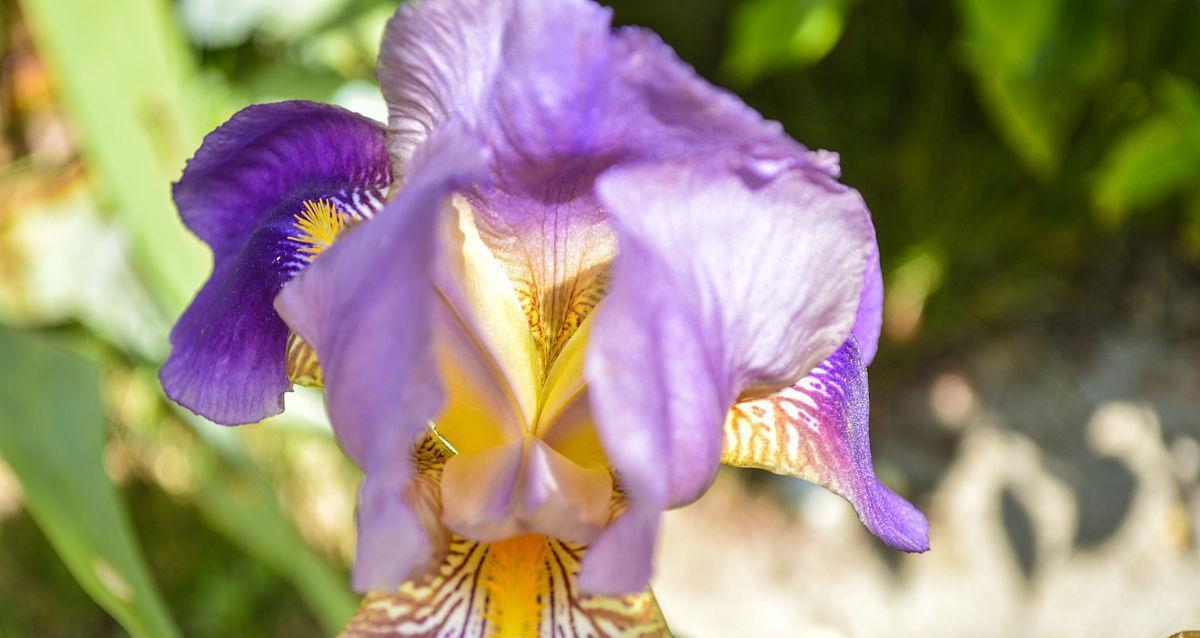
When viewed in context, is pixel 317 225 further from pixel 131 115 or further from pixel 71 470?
pixel 131 115

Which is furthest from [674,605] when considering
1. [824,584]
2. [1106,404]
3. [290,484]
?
[1106,404]

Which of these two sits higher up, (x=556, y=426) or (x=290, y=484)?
(x=556, y=426)

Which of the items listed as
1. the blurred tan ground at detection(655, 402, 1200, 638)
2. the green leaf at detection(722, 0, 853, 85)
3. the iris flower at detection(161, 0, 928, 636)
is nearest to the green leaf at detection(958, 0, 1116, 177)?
the green leaf at detection(722, 0, 853, 85)

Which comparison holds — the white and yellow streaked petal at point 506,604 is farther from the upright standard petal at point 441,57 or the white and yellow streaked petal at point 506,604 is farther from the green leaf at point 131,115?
the green leaf at point 131,115

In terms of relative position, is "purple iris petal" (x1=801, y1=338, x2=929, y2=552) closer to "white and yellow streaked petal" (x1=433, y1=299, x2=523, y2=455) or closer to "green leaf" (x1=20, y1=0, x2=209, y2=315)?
"white and yellow streaked petal" (x1=433, y1=299, x2=523, y2=455)

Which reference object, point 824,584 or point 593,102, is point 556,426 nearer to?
point 593,102

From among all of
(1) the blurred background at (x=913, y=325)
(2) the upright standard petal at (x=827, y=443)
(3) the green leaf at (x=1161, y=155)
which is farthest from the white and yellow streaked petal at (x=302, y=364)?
(3) the green leaf at (x=1161, y=155)
